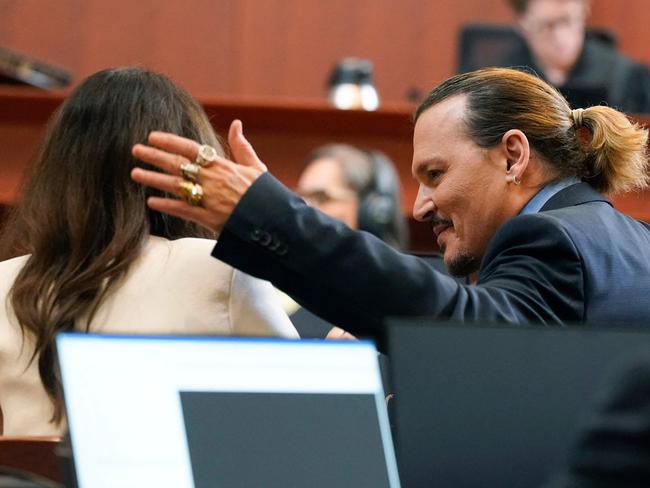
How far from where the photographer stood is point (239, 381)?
105cm

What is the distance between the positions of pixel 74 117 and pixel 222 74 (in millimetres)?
4682

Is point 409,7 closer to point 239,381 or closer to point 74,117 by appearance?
point 74,117

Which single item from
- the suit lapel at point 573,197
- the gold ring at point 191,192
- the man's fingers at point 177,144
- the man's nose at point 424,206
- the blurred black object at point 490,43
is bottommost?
the blurred black object at point 490,43

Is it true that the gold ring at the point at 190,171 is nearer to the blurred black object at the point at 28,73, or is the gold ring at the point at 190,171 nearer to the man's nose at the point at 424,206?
the man's nose at the point at 424,206

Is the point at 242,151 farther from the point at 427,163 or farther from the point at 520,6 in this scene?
the point at 520,6

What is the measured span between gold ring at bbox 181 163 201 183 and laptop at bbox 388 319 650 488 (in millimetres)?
617

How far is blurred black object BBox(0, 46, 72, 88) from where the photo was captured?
15.5ft

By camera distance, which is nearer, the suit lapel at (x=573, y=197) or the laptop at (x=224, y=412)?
the laptop at (x=224, y=412)

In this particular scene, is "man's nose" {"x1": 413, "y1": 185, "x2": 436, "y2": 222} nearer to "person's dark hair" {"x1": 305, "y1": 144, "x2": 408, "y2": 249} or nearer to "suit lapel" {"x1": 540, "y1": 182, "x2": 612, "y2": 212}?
"suit lapel" {"x1": 540, "y1": 182, "x2": 612, "y2": 212}

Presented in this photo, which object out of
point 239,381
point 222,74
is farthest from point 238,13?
point 239,381

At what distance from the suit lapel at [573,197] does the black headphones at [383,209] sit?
6.08 ft

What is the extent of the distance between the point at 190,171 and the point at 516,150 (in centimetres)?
65

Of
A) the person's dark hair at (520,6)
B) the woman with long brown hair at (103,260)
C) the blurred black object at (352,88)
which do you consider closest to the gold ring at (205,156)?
the woman with long brown hair at (103,260)

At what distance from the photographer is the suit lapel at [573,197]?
6.18 feet
